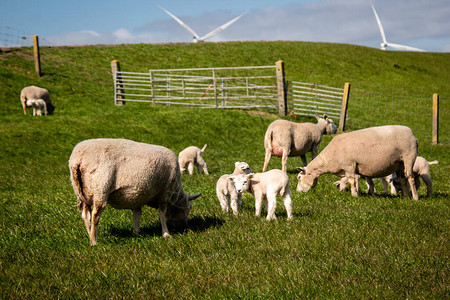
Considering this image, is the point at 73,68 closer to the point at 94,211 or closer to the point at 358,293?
the point at 94,211

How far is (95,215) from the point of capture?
18.2ft

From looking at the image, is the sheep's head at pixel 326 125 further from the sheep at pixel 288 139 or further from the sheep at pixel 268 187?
the sheep at pixel 268 187

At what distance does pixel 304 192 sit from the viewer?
372 inches

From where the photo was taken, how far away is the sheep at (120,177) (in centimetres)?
551

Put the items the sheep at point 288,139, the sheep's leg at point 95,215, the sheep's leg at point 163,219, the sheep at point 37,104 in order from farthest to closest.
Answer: the sheep at point 37,104 < the sheep at point 288,139 < the sheep's leg at point 163,219 < the sheep's leg at point 95,215

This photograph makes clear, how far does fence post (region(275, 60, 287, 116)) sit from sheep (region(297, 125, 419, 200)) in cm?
1467

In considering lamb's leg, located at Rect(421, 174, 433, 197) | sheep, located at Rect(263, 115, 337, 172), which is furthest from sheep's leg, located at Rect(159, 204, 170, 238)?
lamb's leg, located at Rect(421, 174, 433, 197)

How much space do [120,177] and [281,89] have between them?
750 inches

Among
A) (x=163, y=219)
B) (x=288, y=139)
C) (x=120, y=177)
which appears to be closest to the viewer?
(x=120, y=177)

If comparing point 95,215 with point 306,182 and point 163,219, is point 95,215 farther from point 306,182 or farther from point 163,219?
point 306,182

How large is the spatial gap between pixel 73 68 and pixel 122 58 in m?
7.36

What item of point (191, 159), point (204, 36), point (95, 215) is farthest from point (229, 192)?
point (204, 36)

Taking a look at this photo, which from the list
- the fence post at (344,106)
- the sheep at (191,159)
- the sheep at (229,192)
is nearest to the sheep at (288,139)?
the sheep at (191,159)

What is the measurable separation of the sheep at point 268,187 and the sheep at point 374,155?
2.71 metres
